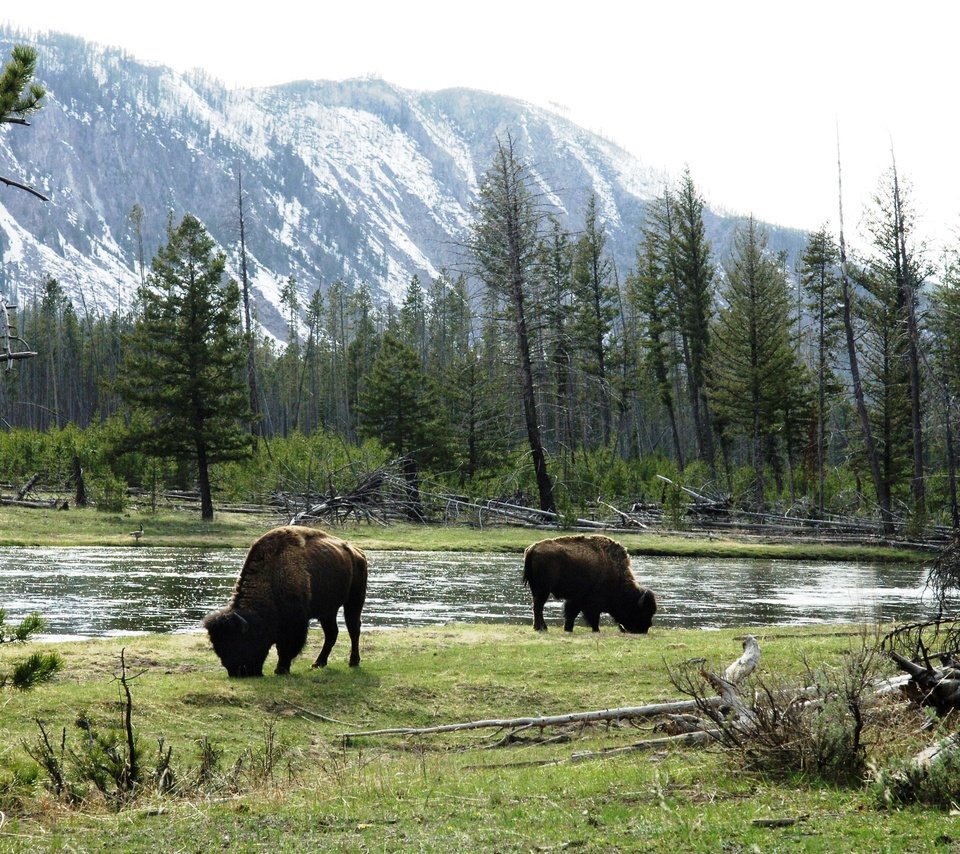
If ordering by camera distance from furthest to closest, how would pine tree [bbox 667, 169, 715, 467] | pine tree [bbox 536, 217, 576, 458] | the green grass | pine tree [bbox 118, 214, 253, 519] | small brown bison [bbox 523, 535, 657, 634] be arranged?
pine tree [bbox 667, 169, 715, 467]
pine tree [bbox 536, 217, 576, 458]
pine tree [bbox 118, 214, 253, 519]
small brown bison [bbox 523, 535, 657, 634]
the green grass

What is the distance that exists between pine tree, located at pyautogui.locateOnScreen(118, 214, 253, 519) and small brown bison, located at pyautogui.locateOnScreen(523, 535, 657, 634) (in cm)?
2558

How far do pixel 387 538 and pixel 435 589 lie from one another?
448 inches

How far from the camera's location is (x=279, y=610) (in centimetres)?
1312

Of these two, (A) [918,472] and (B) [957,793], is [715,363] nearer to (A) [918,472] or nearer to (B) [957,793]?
(A) [918,472]

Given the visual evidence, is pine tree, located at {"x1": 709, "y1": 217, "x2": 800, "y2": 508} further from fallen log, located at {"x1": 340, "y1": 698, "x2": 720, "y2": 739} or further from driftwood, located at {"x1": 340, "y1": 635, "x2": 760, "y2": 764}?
fallen log, located at {"x1": 340, "y1": 698, "x2": 720, "y2": 739}

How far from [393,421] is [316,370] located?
54.9 metres

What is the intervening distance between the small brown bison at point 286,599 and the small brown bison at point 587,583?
4.59 m

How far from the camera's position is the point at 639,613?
18297 millimetres

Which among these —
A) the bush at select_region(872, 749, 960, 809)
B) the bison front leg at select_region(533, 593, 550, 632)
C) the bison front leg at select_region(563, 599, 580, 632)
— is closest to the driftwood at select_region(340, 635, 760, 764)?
the bush at select_region(872, 749, 960, 809)

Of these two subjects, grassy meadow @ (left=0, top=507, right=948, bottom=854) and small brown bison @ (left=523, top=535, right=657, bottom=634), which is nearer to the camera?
grassy meadow @ (left=0, top=507, right=948, bottom=854)

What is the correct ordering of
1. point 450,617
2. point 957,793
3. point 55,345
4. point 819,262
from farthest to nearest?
point 55,345 < point 819,262 < point 450,617 < point 957,793

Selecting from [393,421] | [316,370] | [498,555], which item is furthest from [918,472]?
[316,370]

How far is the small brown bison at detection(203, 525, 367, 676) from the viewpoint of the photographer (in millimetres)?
12562

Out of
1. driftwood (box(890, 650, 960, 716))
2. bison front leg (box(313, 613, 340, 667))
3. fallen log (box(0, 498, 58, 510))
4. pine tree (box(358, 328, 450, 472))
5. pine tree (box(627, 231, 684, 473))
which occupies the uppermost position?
pine tree (box(627, 231, 684, 473))
